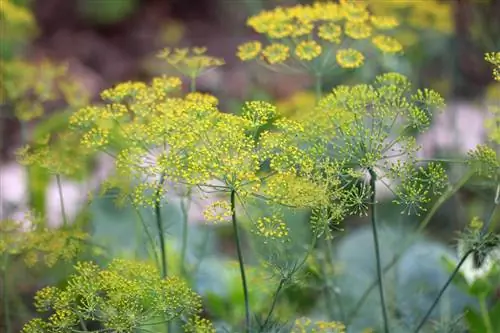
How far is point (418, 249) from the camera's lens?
95.6 inches

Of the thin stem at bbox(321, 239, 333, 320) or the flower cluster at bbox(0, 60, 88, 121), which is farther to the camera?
the flower cluster at bbox(0, 60, 88, 121)

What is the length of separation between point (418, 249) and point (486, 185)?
3.30ft

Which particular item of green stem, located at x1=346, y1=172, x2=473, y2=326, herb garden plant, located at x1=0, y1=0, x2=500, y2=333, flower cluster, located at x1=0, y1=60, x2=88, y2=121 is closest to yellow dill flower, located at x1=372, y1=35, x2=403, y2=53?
herb garden plant, located at x1=0, y1=0, x2=500, y2=333

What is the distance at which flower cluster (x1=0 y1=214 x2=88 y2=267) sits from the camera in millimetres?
1414

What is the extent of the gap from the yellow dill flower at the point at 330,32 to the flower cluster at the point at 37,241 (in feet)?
1.74

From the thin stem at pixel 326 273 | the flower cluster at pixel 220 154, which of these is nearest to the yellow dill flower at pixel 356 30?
the flower cluster at pixel 220 154

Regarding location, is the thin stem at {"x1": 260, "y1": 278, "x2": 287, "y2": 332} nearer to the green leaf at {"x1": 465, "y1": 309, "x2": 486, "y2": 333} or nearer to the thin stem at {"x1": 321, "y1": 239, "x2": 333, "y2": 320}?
the thin stem at {"x1": 321, "y1": 239, "x2": 333, "y2": 320}

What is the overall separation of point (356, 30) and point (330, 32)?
0.15 ft

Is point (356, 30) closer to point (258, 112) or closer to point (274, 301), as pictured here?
point (258, 112)

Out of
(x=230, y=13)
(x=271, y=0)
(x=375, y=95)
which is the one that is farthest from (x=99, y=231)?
(x=230, y=13)

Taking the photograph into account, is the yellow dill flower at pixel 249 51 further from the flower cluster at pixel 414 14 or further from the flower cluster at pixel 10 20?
the flower cluster at pixel 414 14

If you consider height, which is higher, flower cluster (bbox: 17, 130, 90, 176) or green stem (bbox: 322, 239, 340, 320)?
flower cluster (bbox: 17, 130, 90, 176)

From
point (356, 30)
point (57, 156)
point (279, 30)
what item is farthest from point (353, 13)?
point (57, 156)

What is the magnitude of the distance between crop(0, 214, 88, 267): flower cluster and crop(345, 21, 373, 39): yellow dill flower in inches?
22.3
